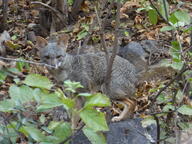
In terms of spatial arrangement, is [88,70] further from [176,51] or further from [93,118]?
[93,118]

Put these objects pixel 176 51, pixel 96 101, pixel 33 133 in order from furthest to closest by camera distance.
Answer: pixel 176 51
pixel 33 133
pixel 96 101

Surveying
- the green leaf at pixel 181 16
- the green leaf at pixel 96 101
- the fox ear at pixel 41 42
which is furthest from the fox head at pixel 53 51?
the green leaf at pixel 96 101

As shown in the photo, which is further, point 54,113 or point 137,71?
point 137,71

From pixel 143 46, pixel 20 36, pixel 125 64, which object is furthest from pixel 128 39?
pixel 20 36

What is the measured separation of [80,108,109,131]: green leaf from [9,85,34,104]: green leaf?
29 cm

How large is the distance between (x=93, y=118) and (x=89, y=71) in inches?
197

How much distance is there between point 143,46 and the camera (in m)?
8.20

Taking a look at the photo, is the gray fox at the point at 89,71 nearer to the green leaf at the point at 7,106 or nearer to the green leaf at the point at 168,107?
the green leaf at the point at 168,107

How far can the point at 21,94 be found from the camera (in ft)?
6.93

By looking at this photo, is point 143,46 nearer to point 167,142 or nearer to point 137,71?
point 137,71

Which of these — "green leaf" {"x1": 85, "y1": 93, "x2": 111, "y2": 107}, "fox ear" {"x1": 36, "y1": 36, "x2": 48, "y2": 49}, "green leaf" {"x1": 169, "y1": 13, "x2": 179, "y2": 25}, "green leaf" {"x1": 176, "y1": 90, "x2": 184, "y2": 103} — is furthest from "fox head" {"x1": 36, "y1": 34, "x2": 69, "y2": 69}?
"green leaf" {"x1": 85, "y1": 93, "x2": 111, "y2": 107}

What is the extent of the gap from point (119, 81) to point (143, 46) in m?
1.52

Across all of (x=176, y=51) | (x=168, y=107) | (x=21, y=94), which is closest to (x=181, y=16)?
(x=176, y=51)

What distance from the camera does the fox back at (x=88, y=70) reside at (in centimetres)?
679
